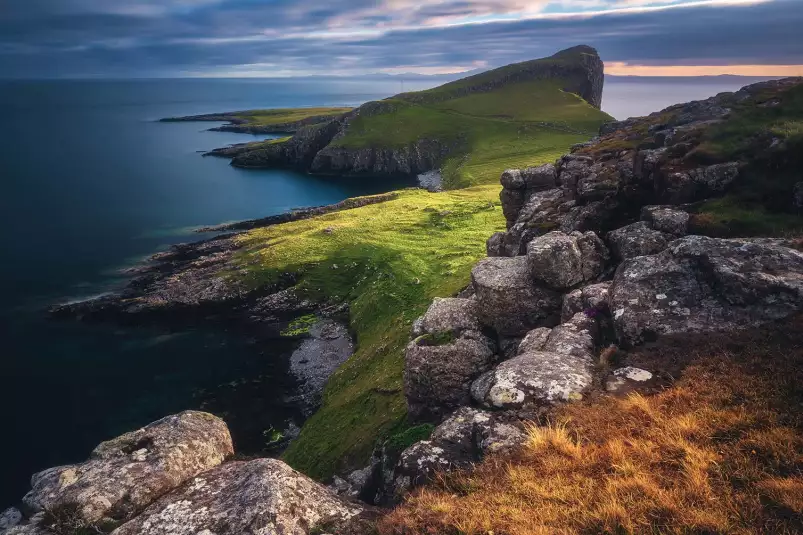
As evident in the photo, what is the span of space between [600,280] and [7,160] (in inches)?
9308

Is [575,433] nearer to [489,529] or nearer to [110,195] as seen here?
[489,529]

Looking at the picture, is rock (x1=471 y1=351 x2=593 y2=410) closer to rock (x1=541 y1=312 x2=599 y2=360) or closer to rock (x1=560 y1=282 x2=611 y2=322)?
rock (x1=541 y1=312 x2=599 y2=360)

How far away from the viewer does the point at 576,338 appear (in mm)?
20672

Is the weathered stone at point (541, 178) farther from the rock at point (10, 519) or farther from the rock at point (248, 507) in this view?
the rock at point (10, 519)

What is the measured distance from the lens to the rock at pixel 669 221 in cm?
2612

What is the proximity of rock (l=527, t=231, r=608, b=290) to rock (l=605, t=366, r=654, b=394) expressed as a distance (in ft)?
28.9

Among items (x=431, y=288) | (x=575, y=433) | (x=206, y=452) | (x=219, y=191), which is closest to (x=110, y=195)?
(x=219, y=191)

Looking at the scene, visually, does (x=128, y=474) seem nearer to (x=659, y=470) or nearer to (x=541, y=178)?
(x=659, y=470)

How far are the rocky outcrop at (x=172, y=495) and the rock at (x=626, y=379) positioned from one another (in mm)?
9840

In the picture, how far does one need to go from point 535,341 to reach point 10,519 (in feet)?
68.6

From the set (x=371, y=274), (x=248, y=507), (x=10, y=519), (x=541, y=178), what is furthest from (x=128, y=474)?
(x=371, y=274)

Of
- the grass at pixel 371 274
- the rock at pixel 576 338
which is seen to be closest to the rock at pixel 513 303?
the rock at pixel 576 338

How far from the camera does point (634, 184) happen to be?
32875 mm

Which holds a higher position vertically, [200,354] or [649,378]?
[649,378]
